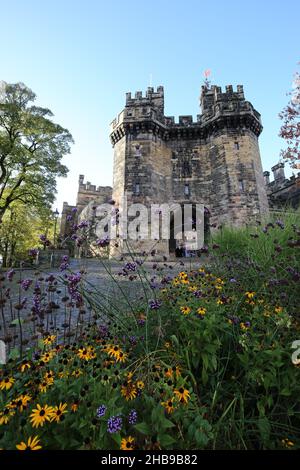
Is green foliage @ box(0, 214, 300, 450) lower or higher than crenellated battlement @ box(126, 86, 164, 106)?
lower

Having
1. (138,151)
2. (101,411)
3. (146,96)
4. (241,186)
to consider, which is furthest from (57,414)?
(146,96)

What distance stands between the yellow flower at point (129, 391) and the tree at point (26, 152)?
17765mm

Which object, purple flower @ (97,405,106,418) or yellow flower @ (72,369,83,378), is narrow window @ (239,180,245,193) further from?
purple flower @ (97,405,106,418)

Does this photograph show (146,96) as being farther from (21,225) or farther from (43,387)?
(43,387)

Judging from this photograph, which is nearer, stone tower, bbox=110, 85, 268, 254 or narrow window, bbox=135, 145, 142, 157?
stone tower, bbox=110, 85, 268, 254

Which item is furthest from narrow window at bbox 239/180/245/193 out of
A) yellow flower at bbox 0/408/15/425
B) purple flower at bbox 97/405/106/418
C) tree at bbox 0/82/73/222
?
yellow flower at bbox 0/408/15/425

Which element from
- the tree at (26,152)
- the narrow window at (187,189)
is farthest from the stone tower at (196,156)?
the tree at (26,152)

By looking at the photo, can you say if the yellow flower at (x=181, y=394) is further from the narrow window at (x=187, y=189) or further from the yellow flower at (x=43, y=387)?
the narrow window at (x=187, y=189)

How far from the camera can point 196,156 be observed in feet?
60.0

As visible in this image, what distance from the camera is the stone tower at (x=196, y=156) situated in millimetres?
15977

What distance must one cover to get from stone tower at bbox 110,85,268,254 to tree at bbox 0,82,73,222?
15.1 feet

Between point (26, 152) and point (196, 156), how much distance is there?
38.9 ft

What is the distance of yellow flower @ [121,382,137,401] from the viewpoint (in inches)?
58.3

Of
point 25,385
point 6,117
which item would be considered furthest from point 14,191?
point 25,385
